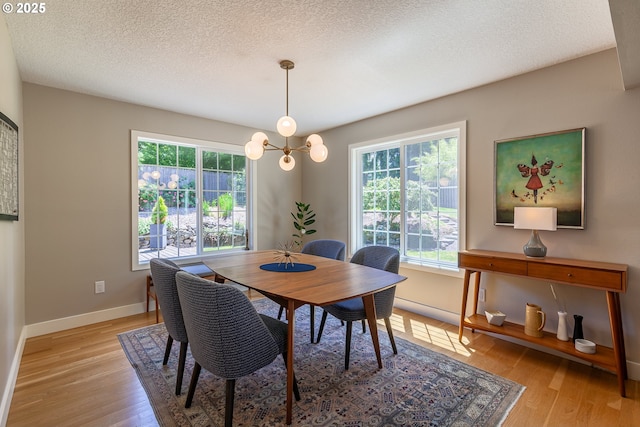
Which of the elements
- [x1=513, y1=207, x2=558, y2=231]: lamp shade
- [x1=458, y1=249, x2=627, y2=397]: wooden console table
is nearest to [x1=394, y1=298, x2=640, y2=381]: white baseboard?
[x1=458, y1=249, x2=627, y2=397]: wooden console table

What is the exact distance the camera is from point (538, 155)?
2.57 m

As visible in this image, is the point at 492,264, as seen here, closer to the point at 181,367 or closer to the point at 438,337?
the point at 438,337

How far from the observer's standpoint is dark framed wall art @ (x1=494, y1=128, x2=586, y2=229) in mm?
2373

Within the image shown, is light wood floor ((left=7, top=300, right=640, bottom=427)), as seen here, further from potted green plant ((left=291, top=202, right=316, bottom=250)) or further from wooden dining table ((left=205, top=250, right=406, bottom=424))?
potted green plant ((left=291, top=202, right=316, bottom=250))

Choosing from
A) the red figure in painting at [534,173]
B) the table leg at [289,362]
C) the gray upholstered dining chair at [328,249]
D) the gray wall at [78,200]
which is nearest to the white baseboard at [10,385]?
the gray wall at [78,200]

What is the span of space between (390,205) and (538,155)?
166 cm

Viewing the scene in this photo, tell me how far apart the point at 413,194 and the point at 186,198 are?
2943mm

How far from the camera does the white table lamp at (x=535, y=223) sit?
2293 millimetres

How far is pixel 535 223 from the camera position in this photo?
2.35 m

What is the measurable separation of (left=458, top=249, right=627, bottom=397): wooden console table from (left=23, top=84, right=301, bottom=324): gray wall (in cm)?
369

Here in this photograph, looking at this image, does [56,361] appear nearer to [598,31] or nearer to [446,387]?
[446,387]

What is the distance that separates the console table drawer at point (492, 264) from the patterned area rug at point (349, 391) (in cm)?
83

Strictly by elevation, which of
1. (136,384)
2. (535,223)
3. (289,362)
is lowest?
(136,384)

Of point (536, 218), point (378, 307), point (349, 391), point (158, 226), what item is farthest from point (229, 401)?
point (158, 226)
